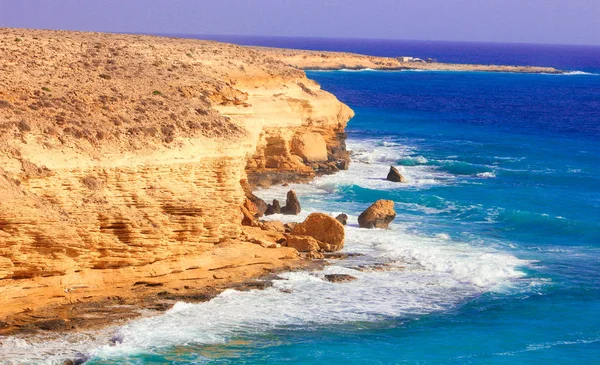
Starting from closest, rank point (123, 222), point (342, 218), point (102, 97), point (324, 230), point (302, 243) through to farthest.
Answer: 1. point (123, 222)
2. point (102, 97)
3. point (302, 243)
4. point (324, 230)
5. point (342, 218)

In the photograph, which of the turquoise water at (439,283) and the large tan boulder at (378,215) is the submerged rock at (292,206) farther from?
the large tan boulder at (378,215)

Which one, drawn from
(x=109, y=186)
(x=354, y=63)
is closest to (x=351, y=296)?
(x=109, y=186)

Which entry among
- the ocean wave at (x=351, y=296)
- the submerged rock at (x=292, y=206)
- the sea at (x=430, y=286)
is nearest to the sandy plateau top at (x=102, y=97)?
the submerged rock at (x=292, y=206)

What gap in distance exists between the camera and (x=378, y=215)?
98.7 feet

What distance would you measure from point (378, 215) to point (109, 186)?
12242mm

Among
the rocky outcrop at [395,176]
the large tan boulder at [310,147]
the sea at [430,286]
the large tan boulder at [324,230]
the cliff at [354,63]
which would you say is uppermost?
the cliff at [354,63]

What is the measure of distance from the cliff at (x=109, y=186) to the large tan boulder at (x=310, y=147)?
410 inches

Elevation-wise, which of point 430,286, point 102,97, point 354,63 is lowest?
point 430,286

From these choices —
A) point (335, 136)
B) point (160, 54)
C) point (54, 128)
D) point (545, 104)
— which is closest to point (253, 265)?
point (54, 128)

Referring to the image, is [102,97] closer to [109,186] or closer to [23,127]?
[23,127]

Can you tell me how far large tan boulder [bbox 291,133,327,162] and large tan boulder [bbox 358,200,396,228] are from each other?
9.13 m

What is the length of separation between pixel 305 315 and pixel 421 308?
3.25 meters

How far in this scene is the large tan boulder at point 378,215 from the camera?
30.1 m

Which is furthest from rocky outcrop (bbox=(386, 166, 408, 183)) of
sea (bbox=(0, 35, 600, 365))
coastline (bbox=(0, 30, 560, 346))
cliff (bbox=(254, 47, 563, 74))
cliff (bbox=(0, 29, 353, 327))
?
cliff (bbox=(254, 47, 563, 74))
